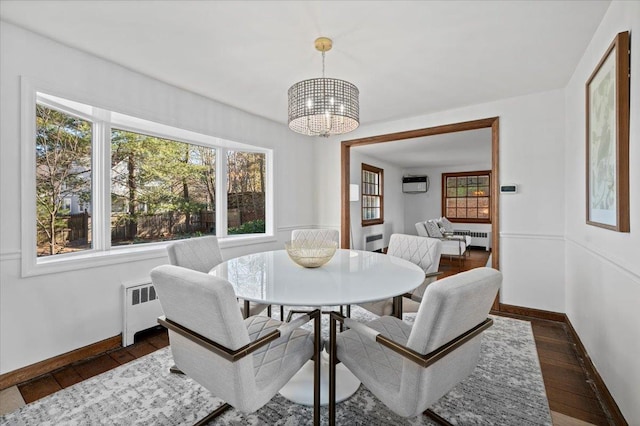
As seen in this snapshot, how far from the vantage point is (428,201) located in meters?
8.60

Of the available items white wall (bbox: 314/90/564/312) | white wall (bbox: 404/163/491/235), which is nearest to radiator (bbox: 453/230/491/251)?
white wall (bbox: 404/163/491/235)

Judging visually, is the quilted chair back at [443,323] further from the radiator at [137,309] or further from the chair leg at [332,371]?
the radiator at [137,309]

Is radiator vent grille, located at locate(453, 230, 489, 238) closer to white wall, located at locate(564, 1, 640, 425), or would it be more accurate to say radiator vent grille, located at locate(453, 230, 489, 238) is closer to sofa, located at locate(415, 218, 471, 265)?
sofa, located at locate(415, 218, 471, 265)

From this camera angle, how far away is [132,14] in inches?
71.2

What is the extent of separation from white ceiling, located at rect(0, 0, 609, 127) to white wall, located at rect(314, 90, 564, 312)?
31 cm

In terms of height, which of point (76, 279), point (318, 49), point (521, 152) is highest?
point (318, 49)

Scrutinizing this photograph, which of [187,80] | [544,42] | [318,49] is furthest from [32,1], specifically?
[544,42]

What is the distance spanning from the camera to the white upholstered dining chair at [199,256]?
2.11m

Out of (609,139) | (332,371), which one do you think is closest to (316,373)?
(332,371)

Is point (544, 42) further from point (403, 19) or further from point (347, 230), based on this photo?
point (347, 230)

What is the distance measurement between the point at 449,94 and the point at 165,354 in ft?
11.8

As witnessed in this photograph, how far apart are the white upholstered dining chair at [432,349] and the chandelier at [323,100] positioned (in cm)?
132

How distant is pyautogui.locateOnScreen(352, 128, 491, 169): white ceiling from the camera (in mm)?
5133

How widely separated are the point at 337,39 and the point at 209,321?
195cm
